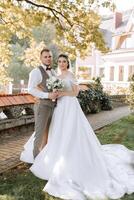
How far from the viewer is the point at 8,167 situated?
7375mm

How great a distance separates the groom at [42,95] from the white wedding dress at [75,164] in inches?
6.3

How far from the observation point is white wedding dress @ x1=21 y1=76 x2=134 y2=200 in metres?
6.02

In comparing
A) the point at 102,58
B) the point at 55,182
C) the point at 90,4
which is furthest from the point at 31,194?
the point at 102,58

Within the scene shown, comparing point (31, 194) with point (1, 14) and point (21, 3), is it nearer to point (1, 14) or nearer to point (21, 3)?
point (21, 3)

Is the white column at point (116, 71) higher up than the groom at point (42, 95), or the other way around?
the white column at point (116, 71)

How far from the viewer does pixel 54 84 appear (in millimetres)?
6812

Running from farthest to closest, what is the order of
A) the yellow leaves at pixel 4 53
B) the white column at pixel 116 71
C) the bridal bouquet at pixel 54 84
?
the white column at pixel 116 71
the yellow leaves at pixel 4 53
the bridal bouquet at pixel 54 84

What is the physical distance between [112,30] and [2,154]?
122ft

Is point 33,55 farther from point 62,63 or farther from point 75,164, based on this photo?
point 75,164

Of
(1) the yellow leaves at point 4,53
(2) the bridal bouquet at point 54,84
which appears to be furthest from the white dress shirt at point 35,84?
(1) the yellow leaves at point 4,53

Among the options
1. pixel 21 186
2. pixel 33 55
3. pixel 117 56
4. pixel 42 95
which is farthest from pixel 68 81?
pixel 117 56

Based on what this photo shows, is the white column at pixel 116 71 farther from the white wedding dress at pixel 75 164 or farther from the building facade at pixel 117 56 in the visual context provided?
the white wedding dress at pixel 75 164

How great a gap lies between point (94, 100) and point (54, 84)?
10834 millimetres

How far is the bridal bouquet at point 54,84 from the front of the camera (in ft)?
22.4
